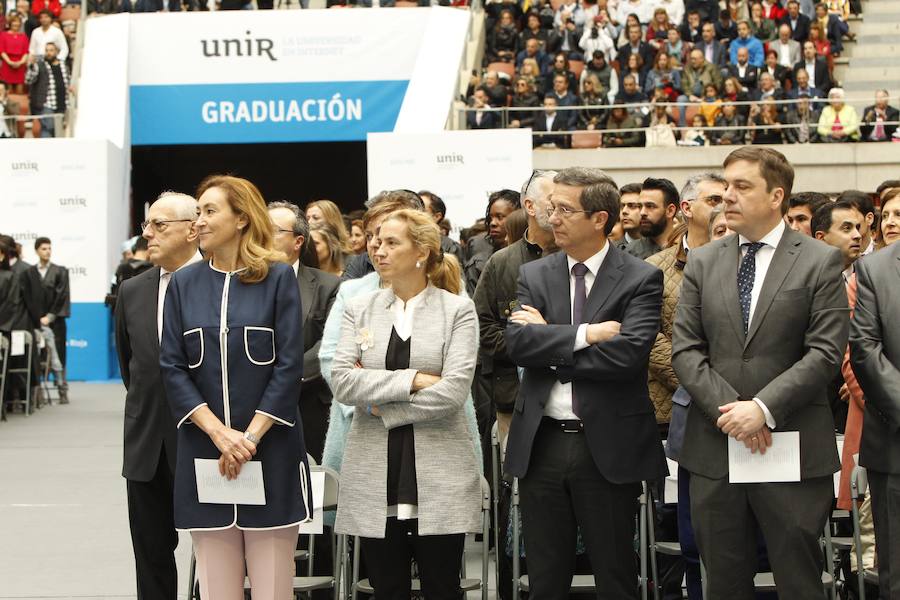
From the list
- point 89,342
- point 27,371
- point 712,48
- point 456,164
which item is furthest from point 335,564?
point 712,48

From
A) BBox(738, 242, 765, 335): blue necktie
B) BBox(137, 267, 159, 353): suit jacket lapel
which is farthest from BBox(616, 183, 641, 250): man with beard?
BBox(137, 267, 159, 353): suit jacket lapel

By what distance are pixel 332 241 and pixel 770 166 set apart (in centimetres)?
344

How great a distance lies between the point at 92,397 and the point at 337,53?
608 cm

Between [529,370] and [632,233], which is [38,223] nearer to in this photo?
[632,233]

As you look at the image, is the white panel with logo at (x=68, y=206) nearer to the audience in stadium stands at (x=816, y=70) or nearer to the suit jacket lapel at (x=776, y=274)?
the audience in stadium stands at (x=816, y=70)

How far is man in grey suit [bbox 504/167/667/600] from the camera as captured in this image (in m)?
4.96

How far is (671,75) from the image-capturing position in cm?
2045

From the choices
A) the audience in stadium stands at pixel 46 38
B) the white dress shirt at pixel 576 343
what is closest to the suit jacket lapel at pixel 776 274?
the white dress shirt at pixel 576 343

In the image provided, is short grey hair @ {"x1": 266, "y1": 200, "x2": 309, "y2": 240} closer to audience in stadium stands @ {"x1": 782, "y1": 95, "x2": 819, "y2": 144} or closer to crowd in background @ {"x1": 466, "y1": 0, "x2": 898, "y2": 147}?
crowd in background @ {"x1": 466, "y1": 0, "x2": 898, "y2": 147}

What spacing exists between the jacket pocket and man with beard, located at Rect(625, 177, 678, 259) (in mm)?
2633

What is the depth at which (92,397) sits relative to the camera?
1698 cm

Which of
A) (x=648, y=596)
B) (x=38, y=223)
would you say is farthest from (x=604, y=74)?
(x=648, y=596)

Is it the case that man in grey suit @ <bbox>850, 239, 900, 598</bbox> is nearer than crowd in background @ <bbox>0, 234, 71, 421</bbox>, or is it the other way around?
man in grey suit @ <bbox>850, 239, 900, 598</bbox>

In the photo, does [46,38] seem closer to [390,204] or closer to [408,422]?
[390,204]
